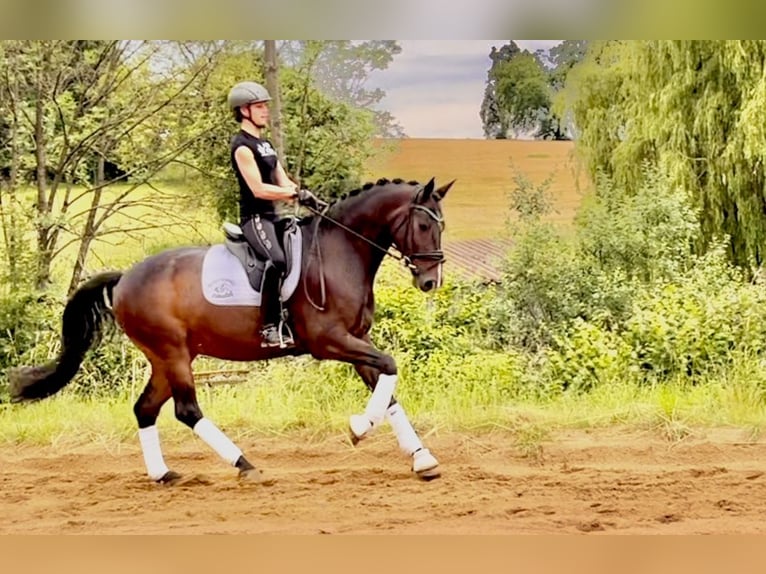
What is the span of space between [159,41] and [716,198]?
3237 millimetres

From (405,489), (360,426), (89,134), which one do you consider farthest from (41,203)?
(405,489)

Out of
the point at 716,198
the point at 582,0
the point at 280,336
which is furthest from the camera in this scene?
the point at 716,198

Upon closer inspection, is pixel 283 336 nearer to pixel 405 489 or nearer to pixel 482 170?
pixel 405 489

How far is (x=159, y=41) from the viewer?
16.2 feet

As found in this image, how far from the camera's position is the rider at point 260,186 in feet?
14.4

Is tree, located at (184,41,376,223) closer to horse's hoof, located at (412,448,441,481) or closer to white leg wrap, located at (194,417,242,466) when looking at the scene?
white leg wrap, located at (194,417,242,466)

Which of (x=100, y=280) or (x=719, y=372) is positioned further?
(x=719, y=372)

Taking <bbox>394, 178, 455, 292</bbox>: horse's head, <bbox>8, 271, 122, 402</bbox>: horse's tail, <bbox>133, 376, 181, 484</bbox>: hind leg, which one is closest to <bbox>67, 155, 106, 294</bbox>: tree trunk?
<bbox>8, 271, 122, 402</bbox>: horse's tail

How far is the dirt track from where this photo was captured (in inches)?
179

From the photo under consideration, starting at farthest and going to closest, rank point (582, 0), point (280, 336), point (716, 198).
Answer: point (716, 198) → point (582, 0) → point (280, 336)

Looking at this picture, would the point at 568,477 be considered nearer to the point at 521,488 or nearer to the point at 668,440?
the point at 521,488

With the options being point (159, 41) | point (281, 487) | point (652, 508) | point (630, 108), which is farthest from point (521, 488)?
point (159, 41)

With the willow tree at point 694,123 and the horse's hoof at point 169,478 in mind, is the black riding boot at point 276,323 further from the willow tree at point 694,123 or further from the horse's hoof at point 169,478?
the willow tree at point 694,123

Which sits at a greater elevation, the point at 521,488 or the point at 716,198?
the point at 716,198
